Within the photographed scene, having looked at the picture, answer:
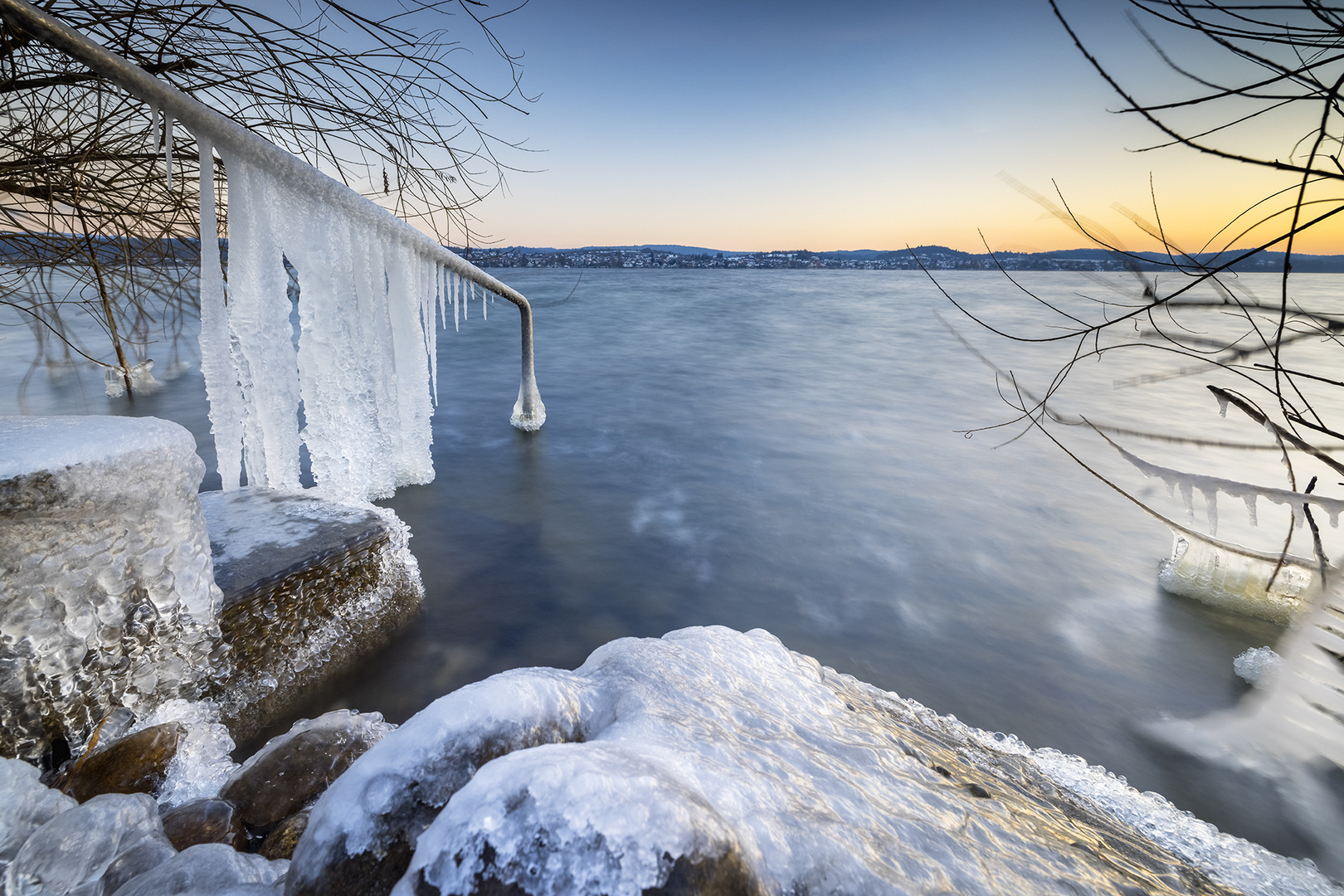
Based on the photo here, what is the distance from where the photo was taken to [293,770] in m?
2.03

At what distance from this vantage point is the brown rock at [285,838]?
5.81ft

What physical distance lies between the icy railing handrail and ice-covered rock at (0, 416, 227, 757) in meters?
1.08

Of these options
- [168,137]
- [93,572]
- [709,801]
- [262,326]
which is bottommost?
[709,801]

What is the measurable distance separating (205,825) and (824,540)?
15.8 feet

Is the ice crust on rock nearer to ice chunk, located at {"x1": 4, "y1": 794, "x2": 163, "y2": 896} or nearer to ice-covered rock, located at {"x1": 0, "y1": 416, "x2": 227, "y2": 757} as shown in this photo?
ice chunk, located at {"x1": 4, "y1": 794, "x2": 163, "y2": 896}

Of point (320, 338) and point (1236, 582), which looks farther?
point (1236, 582)

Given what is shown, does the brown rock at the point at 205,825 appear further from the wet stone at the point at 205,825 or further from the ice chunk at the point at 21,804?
the ice chunk at the point at 21,804

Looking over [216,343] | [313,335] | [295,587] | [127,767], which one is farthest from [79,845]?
[313,335]

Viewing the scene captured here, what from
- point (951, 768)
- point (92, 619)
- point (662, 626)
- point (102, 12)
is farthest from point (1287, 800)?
point (102, 12)

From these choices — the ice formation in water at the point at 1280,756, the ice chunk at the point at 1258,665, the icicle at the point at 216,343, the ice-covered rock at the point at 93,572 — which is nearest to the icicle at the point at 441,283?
the icicle at the point at 216,343

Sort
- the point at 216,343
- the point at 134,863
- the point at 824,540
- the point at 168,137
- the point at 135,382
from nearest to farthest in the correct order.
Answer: the point at 134,863 < the point at 168,137 < the point at 216,343 < the point at 824,540 < the point at 135,382

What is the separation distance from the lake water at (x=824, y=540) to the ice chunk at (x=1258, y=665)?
0.33 feet

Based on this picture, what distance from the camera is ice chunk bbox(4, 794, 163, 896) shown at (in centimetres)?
145

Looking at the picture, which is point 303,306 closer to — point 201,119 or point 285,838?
point 201,119
